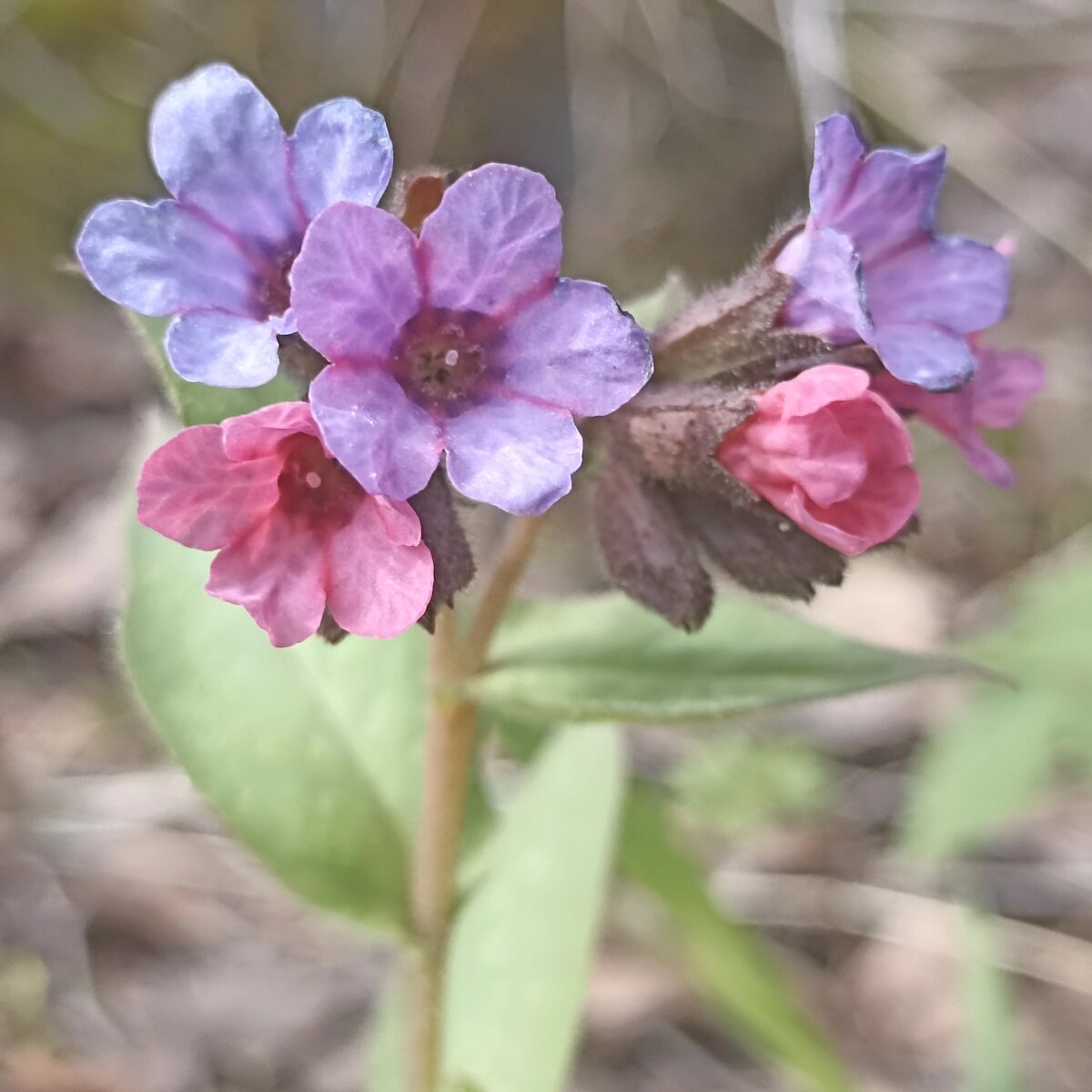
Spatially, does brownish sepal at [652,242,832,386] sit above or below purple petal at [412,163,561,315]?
below

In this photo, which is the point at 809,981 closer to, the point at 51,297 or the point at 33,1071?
the point at 33,1071

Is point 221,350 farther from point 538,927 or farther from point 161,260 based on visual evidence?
point 538,927

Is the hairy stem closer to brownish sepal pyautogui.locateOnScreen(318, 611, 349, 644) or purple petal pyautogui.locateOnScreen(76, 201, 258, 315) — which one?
brownish sepal pyautogui.locateOnScreen(318, 611, 349, 644)

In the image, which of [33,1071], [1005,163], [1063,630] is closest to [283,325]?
[33,1071]

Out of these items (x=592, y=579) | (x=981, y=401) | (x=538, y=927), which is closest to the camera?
(x=981, y=401)

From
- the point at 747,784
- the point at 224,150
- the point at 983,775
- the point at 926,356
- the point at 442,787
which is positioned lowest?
the point at 747,784

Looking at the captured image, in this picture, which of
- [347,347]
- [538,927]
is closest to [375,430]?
[347,347]

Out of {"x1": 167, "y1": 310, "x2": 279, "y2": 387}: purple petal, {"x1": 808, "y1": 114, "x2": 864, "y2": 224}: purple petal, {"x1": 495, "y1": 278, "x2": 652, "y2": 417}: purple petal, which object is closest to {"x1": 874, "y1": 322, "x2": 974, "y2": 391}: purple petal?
A: {"x1": 808, "y1": 114, "x2": 864, "y2": 224}: purple petal
